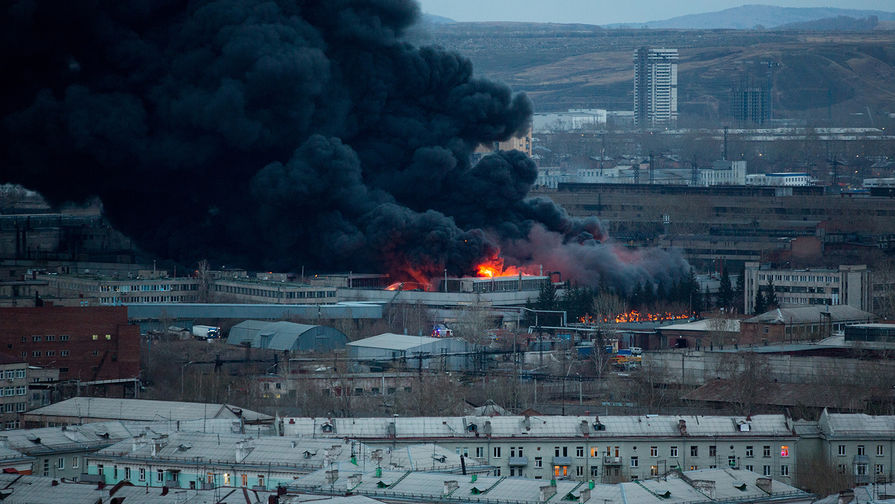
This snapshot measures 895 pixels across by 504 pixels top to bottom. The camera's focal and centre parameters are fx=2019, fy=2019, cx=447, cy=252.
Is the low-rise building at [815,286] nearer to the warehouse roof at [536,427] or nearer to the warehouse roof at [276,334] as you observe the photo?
the warehouse roof at [276,334]

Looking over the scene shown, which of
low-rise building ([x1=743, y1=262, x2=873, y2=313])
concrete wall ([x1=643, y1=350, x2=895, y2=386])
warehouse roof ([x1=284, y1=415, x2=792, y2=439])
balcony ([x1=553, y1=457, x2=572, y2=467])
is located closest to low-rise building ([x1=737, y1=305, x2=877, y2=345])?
low-rise building ([x1=743, y1=262, x2=873, y2=313])

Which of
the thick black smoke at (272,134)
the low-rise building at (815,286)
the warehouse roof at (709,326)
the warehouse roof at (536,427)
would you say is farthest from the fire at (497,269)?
the warehouse roof at (536,427)

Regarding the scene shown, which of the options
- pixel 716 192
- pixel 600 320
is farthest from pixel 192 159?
pixel 716 192

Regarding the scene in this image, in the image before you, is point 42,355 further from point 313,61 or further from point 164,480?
point 313,61

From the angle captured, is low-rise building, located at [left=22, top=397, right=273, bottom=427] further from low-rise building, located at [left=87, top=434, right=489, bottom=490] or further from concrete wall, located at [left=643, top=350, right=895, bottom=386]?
concrete wall, located at [left=643, top=350, right=895, bottom=386]

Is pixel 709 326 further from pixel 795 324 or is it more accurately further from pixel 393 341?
pixel 393 341

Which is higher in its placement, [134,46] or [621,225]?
[134,46]

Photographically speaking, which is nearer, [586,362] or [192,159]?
[586,362]
